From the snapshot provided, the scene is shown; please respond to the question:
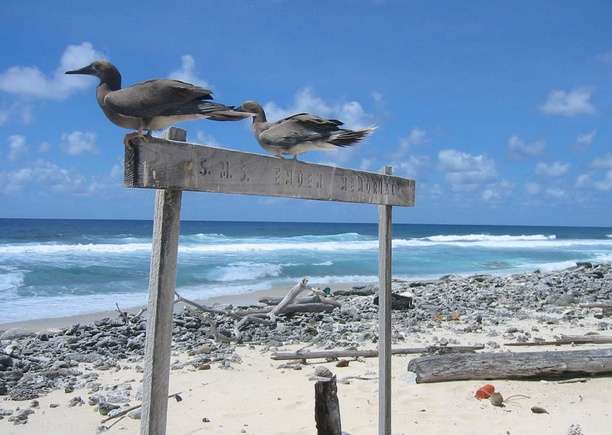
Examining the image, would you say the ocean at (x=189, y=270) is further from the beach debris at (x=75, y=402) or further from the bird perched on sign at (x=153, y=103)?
the bird perched on sign at (x=153, y=103)

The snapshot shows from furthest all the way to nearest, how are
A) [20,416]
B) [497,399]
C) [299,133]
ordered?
[20,416] → [497,399] → [299,133]

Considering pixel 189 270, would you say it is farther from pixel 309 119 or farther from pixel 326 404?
pixel 309 119

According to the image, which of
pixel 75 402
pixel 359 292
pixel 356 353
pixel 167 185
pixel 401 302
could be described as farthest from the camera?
pixel 359 292

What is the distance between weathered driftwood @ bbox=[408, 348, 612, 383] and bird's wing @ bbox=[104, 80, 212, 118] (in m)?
4.37

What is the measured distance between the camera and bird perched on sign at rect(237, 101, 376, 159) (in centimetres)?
327

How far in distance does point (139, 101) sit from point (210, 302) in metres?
12.4

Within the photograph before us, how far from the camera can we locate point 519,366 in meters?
5.99

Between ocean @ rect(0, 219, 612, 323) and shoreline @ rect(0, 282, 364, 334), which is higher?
ocean @ rect(0, 219, 612, 323)

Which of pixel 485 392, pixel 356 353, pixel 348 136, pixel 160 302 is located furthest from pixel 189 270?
pixel 160 302

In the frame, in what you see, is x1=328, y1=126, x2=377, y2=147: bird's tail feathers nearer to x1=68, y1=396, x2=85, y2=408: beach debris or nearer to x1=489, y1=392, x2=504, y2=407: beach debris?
x1=489, y1=392, x2=504, y2=407: beach debris

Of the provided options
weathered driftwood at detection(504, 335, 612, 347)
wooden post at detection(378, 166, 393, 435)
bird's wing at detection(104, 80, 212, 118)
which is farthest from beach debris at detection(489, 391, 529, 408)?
bird's wing at detection(104, 80, 212, 118)

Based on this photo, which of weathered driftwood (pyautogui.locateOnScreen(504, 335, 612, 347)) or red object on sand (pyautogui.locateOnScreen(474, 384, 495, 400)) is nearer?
red object on sand (pyautogui.locateOnScreen(474, 384, 495, 400))

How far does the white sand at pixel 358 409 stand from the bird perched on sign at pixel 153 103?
334 centimetres

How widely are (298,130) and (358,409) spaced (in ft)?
10.7
